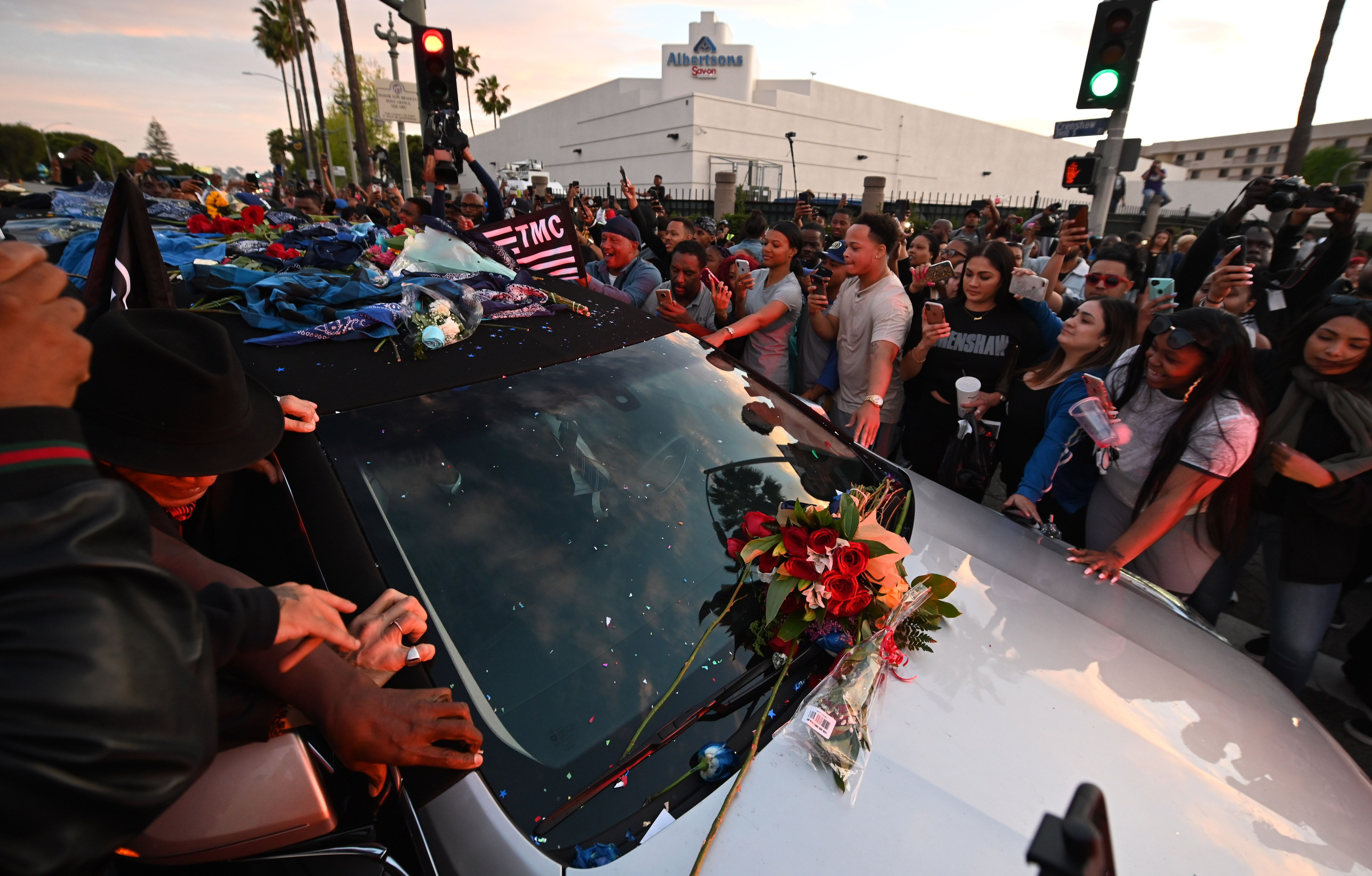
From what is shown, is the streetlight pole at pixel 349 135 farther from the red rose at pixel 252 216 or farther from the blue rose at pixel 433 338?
the blue rose at pixel 433 338

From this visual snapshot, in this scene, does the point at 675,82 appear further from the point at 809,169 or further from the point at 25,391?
the point at 25,391

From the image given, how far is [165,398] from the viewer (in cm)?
112

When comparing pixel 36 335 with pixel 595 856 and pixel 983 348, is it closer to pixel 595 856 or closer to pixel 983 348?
pixel 595 856

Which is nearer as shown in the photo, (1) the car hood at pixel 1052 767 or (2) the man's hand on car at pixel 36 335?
(2) the man's hand on car at pixel 36 335

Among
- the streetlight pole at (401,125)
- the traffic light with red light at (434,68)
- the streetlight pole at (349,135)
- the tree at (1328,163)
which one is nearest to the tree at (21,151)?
the streetlight pole at (349,135)

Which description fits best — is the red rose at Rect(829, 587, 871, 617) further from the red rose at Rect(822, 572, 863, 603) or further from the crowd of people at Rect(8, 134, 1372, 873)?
the crowd of people at Rect(8, 134, 1372, 873)

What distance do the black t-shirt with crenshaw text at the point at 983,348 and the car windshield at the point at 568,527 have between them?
69.5 inches

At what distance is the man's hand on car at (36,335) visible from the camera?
683 millimetres

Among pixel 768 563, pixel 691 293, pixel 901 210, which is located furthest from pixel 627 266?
pixel 901 210

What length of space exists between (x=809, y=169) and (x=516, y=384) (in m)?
44.5

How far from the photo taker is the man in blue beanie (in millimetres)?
4621

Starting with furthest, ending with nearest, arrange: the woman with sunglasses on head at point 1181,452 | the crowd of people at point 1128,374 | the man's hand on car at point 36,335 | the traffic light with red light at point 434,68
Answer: the traffic light with red light at point 434,68 → the crowd of people at point 1128,374 → the woman with sunglasses on head at point 1181,452 → the man's hand on car at point 36,335

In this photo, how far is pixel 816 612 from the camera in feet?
4.84

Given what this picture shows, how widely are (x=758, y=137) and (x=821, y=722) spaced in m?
42.0
